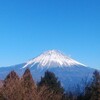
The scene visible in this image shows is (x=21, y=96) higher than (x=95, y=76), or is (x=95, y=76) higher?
(x=95, y=76)

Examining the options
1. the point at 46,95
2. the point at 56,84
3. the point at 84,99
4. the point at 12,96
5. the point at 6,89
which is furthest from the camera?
the point at 56,84

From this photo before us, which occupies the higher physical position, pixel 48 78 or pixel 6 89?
pixel 48 78

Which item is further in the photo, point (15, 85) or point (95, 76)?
point (95, 76)

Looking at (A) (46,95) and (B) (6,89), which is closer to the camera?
(B) (6,89)

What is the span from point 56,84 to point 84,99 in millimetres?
4236

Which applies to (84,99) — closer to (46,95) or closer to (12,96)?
(46,95)

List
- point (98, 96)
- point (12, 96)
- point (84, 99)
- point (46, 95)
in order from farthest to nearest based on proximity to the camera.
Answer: point (84, 99), point (98, 96), point (46, 95), point (12, 96)

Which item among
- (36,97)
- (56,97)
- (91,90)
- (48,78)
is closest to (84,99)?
(91,90)

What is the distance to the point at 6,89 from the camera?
2631 cm

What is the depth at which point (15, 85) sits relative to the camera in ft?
84.8

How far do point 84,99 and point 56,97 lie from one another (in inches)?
415

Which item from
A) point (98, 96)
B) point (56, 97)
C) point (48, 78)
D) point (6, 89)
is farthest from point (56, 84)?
point (6, 89)

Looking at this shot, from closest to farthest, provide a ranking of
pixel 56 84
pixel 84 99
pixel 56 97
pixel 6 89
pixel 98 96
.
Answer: pixel 6 89
pixel 56 97
pixel 98 96
pixel 84 99
pixel 56 84

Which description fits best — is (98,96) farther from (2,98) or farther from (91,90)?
(2,98)
